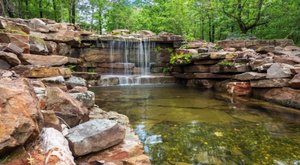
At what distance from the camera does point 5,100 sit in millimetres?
1849

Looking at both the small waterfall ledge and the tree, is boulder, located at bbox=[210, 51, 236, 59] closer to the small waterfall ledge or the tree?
the small waterfall ledge

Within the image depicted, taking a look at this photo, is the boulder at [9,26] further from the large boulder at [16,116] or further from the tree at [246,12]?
the tree at [246,12]

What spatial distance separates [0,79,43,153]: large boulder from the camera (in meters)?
1.67

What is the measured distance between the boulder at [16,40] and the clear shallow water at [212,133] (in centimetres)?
236

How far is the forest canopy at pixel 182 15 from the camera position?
1349cm

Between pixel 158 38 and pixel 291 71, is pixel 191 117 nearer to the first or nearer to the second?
pixel 291 71

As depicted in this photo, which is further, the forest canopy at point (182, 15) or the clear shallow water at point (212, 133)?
the forest canopy at point (182, 15)

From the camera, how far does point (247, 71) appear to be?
838cm

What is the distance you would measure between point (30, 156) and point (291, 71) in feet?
22.8

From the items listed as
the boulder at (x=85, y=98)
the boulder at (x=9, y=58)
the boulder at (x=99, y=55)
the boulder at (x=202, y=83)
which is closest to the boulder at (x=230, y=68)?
the boulder at (x=202, y=83)

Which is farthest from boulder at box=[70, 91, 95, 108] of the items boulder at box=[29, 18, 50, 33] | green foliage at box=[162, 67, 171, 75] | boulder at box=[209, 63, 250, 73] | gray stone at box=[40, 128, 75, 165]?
green foliage at box=[162, 67, 171, 75]

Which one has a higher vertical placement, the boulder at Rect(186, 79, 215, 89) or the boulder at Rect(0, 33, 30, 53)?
the boulder at Rect(0, 33, 30, 53)

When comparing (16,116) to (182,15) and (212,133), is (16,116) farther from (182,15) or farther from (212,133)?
(182,15)

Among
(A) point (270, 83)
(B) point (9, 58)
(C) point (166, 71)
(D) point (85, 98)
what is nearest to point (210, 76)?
(A) point (270, 83)
